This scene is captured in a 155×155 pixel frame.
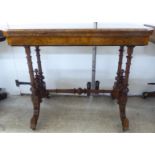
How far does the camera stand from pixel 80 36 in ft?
5.08

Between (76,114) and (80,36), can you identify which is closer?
(80,36)

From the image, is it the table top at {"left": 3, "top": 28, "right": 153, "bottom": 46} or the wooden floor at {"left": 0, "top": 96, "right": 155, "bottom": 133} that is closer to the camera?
the table top at {"left": 3, "top": 28, "right": 153, "bottom": 46}

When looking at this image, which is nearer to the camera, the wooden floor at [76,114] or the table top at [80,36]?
the table top at [80,36]

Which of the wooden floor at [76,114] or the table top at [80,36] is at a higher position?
the table top at [80,36]

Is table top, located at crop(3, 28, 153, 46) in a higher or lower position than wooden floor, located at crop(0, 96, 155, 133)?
higher

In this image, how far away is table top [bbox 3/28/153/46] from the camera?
1.53 m

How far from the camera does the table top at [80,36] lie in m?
1.53

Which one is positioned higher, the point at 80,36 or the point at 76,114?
the point at 80,36

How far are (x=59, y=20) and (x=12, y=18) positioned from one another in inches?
21.2
